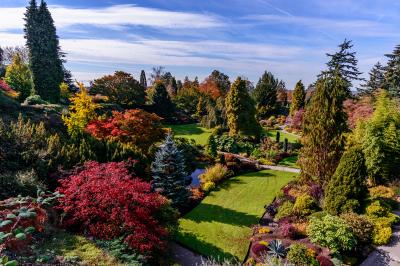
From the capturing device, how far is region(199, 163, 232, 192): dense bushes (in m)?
20.0

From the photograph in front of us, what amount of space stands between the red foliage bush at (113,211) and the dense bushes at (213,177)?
871 cm

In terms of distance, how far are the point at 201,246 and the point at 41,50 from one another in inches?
1313

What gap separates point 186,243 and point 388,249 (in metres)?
9.00

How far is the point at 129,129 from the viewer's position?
2053 cm

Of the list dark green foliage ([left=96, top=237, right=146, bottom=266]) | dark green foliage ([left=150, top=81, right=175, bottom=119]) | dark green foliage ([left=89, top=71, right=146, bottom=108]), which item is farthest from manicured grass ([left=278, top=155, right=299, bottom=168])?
dark green foliage ([left=89, top=71, right=146, bottom=108])

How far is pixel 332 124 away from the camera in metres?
16.8

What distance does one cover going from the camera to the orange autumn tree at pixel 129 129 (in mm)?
19688

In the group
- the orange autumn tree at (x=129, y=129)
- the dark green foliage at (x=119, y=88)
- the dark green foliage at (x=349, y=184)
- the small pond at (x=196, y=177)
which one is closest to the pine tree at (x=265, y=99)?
the dark green foliage at (x=119, y=88)

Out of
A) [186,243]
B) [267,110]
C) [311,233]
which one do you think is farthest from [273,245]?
[267,110]

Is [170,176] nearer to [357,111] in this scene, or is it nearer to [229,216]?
[229,216]

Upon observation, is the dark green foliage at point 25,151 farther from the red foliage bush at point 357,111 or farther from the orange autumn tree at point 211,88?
the orange autumn tree at point 211,88

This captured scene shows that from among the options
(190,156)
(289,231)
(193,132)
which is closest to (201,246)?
(289,231)

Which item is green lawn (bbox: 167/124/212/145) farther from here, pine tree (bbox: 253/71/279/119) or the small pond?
pine tree (bbox: 253/71/279/119)

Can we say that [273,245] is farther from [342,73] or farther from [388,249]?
[342,73]
